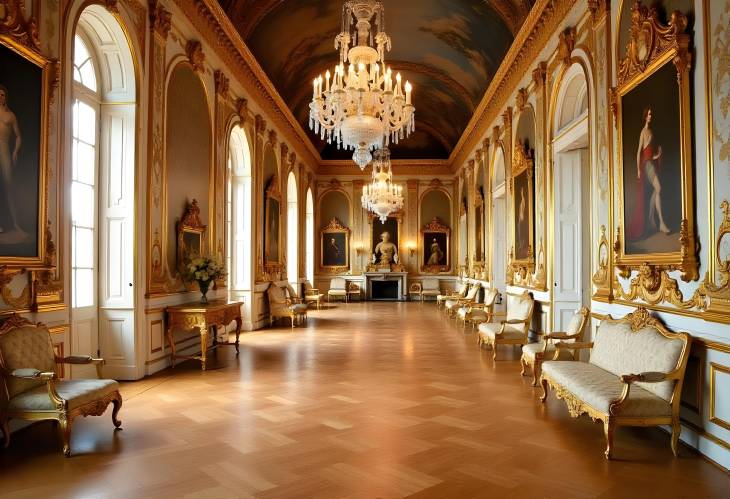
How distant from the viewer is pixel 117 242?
22.2 feet

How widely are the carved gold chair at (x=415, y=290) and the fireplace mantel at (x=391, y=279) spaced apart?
21 cm

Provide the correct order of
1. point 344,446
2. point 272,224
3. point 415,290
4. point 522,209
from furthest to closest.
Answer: point 415,290
point 272,224
point 522,209
point 344,446

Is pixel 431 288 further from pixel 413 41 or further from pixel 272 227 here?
pixel 413 41

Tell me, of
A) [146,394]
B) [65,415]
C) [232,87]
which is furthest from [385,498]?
[232,87]

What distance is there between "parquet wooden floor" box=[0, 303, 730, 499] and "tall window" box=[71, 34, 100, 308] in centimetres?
147

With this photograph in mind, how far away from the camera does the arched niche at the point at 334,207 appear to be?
21797 millimetres

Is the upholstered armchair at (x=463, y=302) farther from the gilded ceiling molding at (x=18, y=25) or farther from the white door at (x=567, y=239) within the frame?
the gilded ceiling molding at (x=18, y=25)

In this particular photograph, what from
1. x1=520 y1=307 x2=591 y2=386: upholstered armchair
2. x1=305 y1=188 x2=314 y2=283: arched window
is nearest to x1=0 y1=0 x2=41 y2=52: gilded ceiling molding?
x1=520 y1=307 x2=591 y2=386: upholstered armchair

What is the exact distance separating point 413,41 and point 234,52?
6.17 metres

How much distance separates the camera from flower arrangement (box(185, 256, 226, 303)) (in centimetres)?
797

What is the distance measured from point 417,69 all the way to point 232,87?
7.56 meters

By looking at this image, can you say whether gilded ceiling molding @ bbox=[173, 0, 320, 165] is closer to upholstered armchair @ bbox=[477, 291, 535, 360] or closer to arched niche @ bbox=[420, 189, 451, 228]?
upholstered armchair @ bbox=[477, 291, 535, 360]

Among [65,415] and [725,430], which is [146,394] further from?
[725,430]

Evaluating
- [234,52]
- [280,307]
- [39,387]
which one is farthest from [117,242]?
[280,307]
